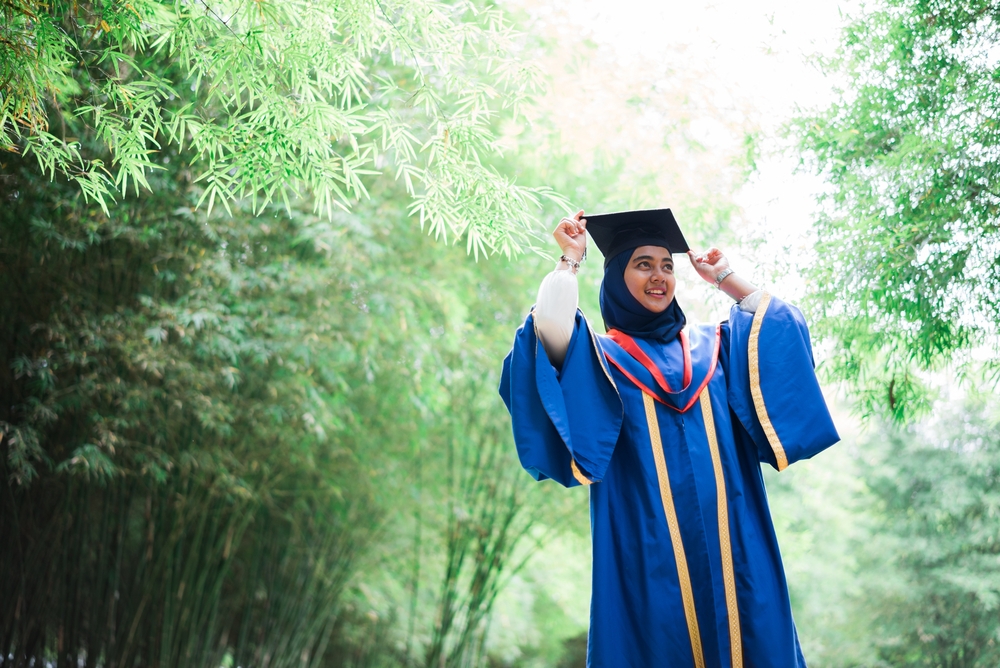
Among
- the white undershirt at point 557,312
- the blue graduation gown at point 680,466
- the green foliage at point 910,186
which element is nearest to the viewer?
the blue graduation gown at point 680,466

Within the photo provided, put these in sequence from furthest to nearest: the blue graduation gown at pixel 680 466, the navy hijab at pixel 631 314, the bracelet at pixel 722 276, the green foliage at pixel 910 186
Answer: the green foliage at pixel 910 186 → the bracelet at pixel 722 276 → the navy hijab at pixel 631 314 → the blue graduation gown at pixel 680 466

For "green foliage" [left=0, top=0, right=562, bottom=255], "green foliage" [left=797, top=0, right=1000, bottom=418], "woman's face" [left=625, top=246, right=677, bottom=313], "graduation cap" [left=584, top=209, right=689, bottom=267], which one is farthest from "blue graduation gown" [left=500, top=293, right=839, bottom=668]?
"green foliage" [left=797, top=0, right=1000, bottom=418]

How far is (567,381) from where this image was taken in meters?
1.81

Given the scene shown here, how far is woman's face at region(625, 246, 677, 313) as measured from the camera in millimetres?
1912

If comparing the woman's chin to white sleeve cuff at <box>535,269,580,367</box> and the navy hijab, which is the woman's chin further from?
white sleeve cuff at <box>535,269,580,367</box>

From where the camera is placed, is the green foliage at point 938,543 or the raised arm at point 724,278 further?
the green foliage at point 938,543

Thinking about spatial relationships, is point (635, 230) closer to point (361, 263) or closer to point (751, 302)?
point (751, 302)

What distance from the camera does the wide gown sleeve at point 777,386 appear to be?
5.77ft

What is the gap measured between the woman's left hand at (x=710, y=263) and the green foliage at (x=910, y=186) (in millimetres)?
642

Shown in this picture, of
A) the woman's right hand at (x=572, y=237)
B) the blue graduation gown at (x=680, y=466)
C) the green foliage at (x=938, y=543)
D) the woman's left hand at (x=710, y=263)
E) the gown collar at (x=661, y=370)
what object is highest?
the green foliage at (x=938, y=543)

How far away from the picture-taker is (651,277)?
1.91m

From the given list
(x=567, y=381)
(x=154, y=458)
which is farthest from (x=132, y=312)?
(x=567, y=381)

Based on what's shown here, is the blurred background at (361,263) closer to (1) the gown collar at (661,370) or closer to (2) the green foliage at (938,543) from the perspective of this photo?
(2) the green foliage at (938,543)

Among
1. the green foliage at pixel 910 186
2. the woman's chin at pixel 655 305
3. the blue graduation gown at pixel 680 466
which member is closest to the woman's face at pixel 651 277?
the woman's chin at pixel 655 305
